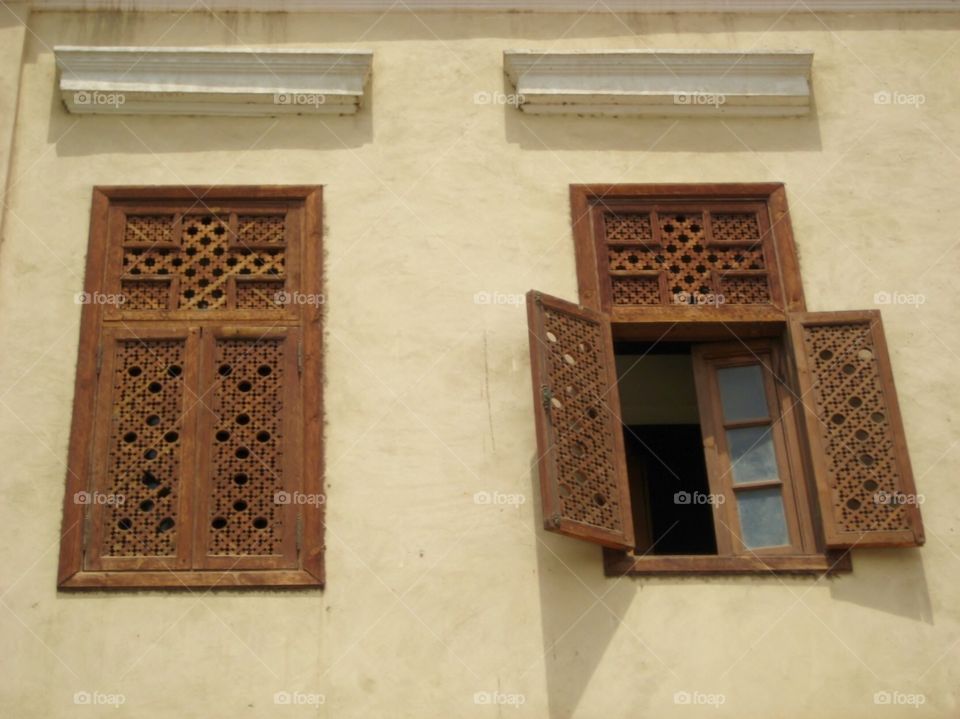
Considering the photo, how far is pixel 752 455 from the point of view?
6.84 meters

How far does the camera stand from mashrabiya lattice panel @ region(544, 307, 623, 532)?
6293mm

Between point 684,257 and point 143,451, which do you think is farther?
point 684,257

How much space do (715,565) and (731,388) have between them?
0.99m

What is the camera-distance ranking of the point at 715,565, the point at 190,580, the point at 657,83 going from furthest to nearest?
the point at 657,83
the point at 715,565
the point at 190,580

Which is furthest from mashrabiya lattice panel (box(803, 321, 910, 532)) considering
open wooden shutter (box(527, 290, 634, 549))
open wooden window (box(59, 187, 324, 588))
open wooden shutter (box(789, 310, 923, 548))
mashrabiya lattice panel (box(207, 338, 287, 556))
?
mashrabiya lattice panel (box(207, 338, 287, 556))

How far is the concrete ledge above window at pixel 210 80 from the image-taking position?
7312 millimetres

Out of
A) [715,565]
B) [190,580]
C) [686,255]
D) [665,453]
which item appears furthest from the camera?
[665,453]

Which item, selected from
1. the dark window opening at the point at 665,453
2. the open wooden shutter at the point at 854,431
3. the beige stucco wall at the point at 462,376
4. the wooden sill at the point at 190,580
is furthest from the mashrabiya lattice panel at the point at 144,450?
the dark window opening at the point at 665,453

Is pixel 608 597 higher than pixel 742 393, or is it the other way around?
pixel 742 393

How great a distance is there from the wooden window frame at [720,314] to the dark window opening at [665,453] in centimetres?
158

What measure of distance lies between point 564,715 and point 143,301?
264cm

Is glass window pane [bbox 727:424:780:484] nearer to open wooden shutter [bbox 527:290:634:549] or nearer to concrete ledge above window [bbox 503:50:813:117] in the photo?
open wooden shutter [bbox 527:290:634:549]

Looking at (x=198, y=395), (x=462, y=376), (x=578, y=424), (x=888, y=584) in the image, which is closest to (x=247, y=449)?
(x=198, y=395)

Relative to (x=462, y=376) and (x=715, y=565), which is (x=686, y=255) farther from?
(x=715, y=565)
